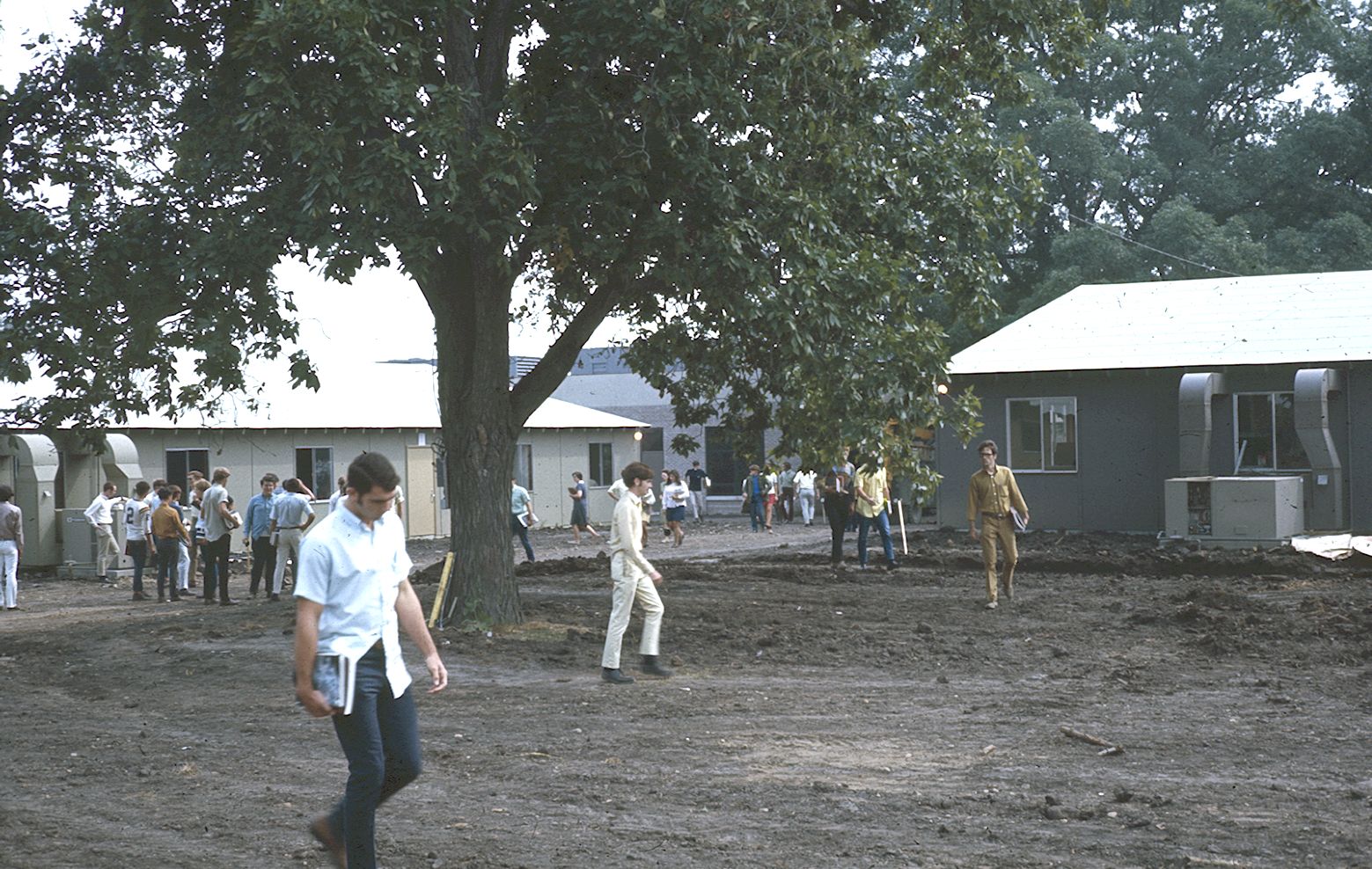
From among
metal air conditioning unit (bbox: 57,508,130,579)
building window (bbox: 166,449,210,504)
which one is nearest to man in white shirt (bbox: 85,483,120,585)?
metal air conditioning unit (bbox: 57,508,130,579)

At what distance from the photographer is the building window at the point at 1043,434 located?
28828 millimetres

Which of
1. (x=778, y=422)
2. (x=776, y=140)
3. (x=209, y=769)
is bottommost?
(x=209, y=769)

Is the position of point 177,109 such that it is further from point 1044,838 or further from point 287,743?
point 1044,838

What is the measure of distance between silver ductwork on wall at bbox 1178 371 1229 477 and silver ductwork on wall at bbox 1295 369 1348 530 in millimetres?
1496

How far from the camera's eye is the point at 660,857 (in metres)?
6.58

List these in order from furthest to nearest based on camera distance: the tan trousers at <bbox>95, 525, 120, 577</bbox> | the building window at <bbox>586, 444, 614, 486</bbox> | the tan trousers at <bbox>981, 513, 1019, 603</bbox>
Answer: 1. the building window at <bbox>586, 444, 614, 486</bbox>
2. the tan trousers at <bbox>95, 525, 120, 577</bbox>
3. the tan trousers at <bbox>981, 513, 1019, 603</bbox>

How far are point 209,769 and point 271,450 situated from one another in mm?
27068

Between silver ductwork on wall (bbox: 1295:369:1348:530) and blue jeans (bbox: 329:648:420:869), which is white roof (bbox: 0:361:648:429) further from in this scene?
blue jeans (bbox: 329:648:420:869)

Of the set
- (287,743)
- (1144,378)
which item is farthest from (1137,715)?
(1144,378)

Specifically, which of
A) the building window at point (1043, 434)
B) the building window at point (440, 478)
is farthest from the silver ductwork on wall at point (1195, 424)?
the building window at point (440, 478)

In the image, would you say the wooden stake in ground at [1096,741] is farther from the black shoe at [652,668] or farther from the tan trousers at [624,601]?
the black shoe at [652,668]

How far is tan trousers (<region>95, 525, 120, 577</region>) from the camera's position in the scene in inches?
1044

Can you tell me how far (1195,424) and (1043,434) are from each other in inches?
137

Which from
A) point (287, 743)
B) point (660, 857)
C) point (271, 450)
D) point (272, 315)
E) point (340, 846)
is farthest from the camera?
point (271, 450)
